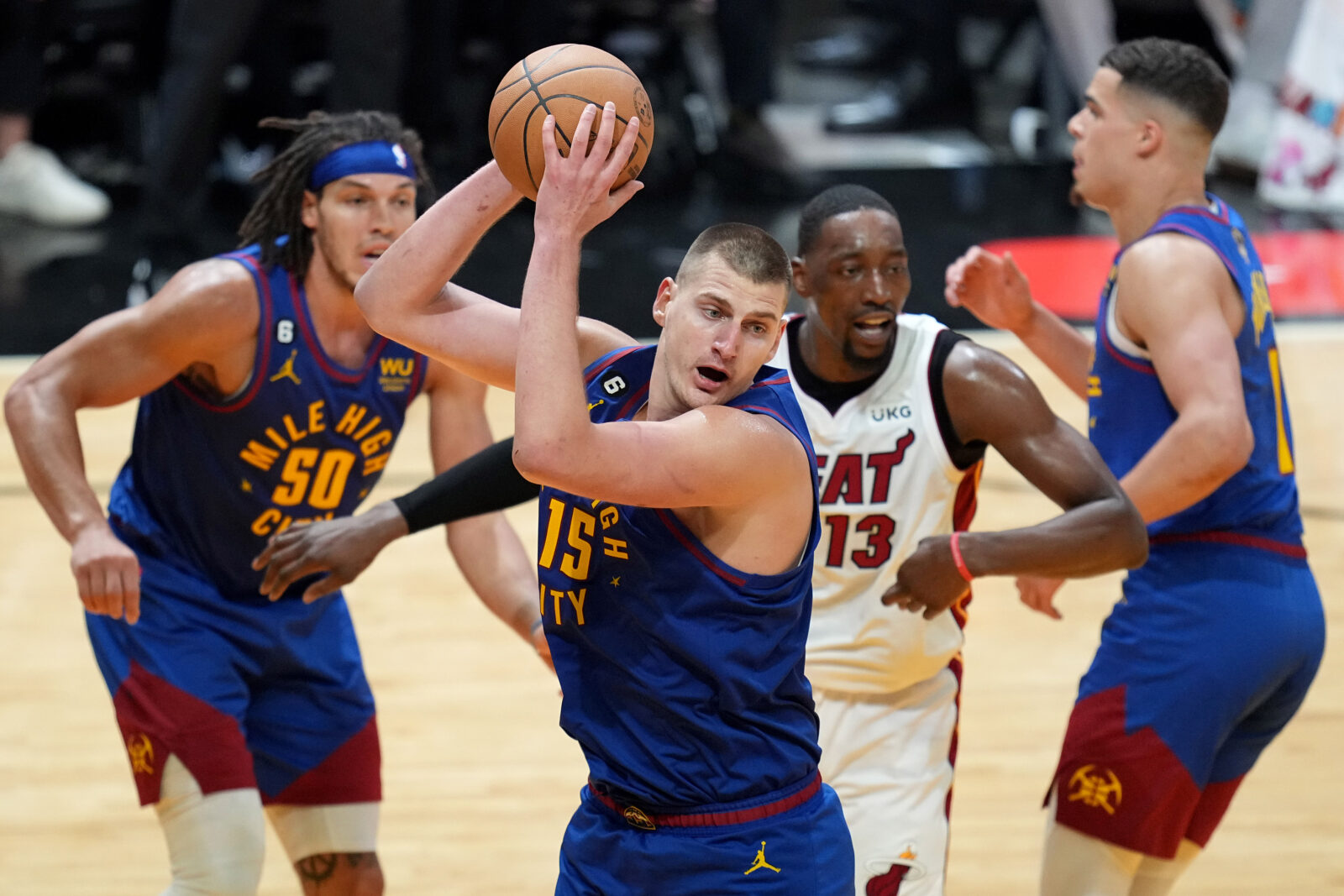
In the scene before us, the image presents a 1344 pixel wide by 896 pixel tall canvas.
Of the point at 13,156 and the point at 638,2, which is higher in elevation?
the point at 638,2

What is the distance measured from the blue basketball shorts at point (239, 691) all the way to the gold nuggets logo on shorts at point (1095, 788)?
170 cm

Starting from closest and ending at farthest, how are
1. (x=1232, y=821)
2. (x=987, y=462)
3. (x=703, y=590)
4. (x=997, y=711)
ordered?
(x=703, y=590) < (x=1232, y=821) < (x=997, y=711) < (x=987, y=462)

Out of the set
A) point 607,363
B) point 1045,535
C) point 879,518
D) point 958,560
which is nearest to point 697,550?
point 607,363

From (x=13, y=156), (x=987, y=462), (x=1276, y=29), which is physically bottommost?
(x=987, y=462)

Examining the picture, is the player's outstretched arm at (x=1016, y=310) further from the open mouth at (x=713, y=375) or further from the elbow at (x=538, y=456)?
the elbow at (x=538, y=456)

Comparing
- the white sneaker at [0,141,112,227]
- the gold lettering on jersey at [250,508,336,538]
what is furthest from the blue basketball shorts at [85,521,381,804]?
the white sneaker at [0,141,112,227]

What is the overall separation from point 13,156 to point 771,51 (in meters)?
5.10

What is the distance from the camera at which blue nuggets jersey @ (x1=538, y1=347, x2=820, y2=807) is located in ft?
9.46

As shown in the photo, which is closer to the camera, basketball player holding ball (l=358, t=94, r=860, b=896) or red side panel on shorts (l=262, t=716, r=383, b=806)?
basketball player holding ball (l=358, t=94, r=860, b=896)

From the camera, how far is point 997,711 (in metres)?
5.78

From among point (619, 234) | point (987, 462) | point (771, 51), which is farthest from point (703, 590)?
point (771, 51)

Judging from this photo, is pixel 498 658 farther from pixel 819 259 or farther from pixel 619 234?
pixel 619 234

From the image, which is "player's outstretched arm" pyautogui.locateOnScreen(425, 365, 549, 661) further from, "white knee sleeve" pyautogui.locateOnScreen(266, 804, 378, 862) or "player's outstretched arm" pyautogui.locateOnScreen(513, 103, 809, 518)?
"player's outstretched arm" pyautogui.locateOnScreen(513, 103, 809, 518)

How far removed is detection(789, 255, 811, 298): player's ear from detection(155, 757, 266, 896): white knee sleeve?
67.9 inches
